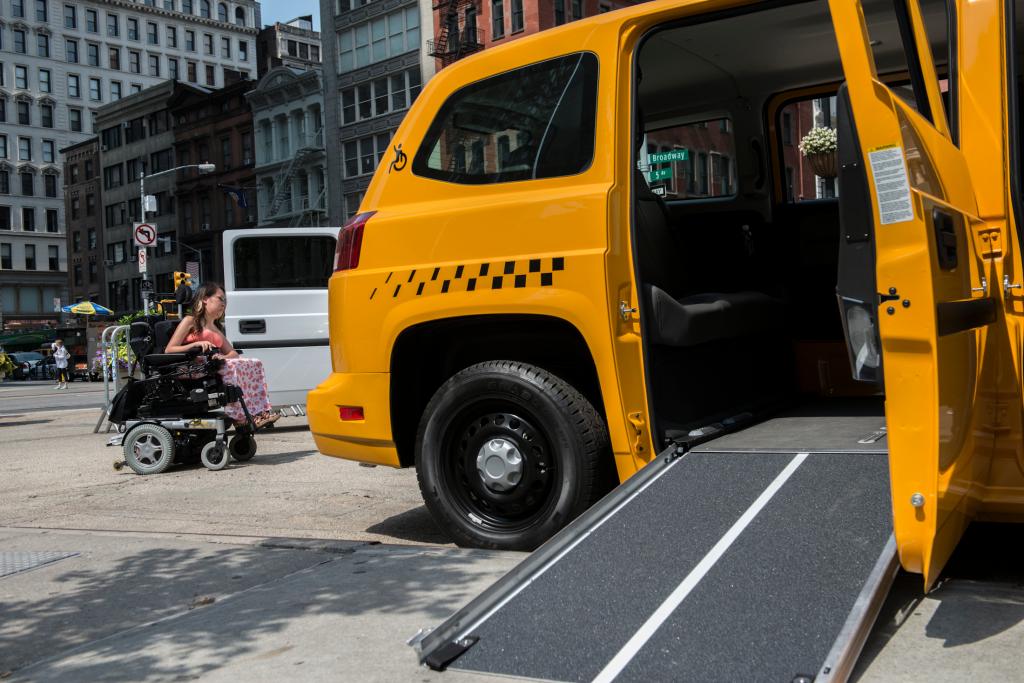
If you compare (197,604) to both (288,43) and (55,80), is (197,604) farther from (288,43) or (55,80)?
(55,80)

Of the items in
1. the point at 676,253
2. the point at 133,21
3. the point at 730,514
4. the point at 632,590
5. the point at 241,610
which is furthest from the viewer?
the point at 133,21

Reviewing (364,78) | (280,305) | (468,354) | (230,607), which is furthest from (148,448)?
(364,78)

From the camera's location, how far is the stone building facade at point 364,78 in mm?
48938

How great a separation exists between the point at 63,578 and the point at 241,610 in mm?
1283

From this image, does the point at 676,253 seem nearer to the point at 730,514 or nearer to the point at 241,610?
the point at 730,514

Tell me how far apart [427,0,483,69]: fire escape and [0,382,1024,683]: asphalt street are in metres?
39.7

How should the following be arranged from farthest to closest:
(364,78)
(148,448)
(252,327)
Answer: (364,78), (252,327), (148,448)

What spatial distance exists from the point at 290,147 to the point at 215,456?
5223 centimetres

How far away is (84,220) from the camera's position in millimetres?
87125

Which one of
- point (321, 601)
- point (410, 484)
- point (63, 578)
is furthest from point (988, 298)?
point (410, 484)

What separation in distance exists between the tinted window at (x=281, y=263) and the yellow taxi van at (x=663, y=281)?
6008 mm

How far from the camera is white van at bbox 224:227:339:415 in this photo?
37.0ft

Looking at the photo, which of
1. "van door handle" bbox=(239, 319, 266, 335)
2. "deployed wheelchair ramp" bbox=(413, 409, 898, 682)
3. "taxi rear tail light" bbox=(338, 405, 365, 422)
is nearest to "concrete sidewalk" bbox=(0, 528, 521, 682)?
"deployed wheelchair ramp" bbox=(413, 409, 898, 682)

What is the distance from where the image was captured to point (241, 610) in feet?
13.2
